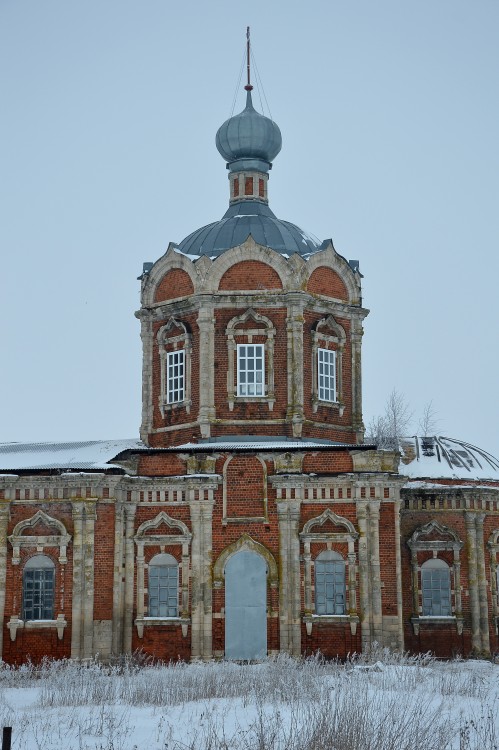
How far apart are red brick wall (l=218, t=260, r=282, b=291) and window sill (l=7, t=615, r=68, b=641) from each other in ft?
28.4

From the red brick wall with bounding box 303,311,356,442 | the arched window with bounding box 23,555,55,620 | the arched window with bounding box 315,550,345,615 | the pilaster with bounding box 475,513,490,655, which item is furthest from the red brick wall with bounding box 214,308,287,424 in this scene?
the pilaster with bounding box 475,513,490,655

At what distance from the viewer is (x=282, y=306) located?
28.2 meters

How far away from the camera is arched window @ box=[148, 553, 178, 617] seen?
26219 mm

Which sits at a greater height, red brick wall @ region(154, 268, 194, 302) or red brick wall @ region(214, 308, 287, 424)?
red brick wall @ region(154, 268, 194, 302)

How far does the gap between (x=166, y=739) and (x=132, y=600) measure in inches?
491

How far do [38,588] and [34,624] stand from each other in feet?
2.61

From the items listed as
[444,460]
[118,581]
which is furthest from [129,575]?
[444,460]

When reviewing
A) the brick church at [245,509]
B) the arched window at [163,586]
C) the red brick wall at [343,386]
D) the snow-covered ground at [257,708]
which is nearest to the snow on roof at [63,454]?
the brick church at [245,509]

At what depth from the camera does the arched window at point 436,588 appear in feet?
94.1

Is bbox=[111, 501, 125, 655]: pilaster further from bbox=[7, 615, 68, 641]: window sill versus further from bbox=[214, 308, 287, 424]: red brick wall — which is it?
bbox=[214, 308, 287, 424]: red brick wall

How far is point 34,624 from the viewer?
25.8 m

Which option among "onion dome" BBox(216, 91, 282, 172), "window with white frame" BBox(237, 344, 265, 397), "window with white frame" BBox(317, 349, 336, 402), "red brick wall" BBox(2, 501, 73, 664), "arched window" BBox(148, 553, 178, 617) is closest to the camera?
"red brick wall" BBox(2, 501, 73, 664)

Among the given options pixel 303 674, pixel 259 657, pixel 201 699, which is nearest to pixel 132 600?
pixel 259 657

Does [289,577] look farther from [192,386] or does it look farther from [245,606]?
[192,386]
